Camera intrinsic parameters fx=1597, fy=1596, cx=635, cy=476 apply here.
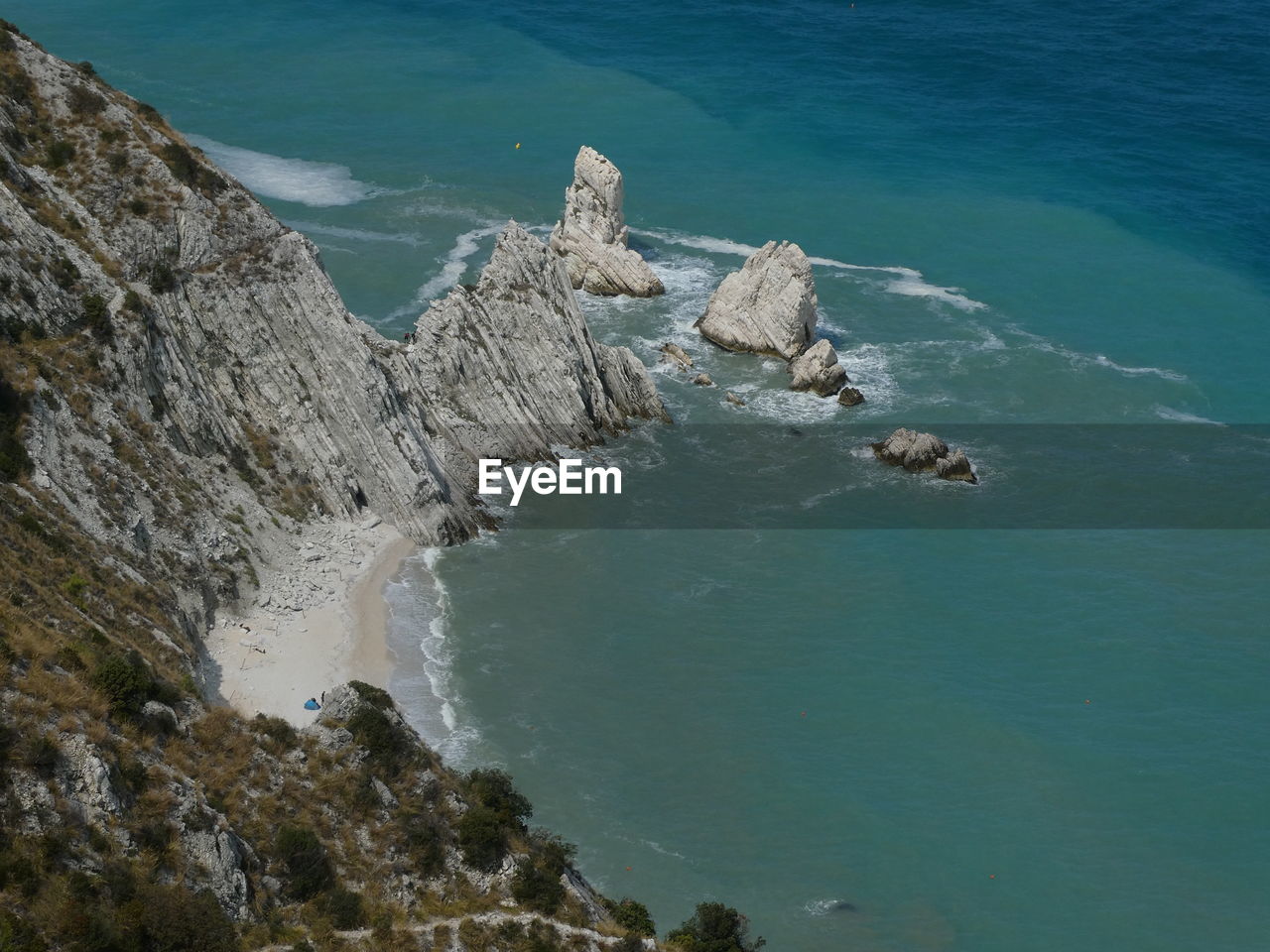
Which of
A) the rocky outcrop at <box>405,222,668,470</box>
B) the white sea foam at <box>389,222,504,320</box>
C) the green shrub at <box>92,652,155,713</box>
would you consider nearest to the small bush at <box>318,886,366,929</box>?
the green shrub at <box>92,652,155,713</box>

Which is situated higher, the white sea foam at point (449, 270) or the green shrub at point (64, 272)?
the white sea foam at point (449, 270)

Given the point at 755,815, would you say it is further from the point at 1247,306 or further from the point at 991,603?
the point at 1247,306

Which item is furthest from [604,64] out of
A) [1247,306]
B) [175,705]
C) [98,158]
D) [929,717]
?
[175,705]

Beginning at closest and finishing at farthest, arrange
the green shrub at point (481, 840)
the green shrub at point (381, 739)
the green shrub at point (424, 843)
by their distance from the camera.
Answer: the green shrub at point (424, 843) < the green shrub at point (481, 840) < the green shrub at point (381, 739)

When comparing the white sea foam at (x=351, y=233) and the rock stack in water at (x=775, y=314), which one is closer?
the rock stack in water at (x=775, y=314)

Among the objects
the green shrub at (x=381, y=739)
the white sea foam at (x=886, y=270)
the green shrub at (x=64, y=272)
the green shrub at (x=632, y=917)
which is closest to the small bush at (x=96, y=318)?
the green shrub at (x=64, y=272)

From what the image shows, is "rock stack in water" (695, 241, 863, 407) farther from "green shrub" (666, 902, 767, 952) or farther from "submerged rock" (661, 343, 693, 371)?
"green shrub" (666, 902, 767, 952)

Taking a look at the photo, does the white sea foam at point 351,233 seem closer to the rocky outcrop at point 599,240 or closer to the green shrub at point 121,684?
the rocky outcrop at point 599,240
